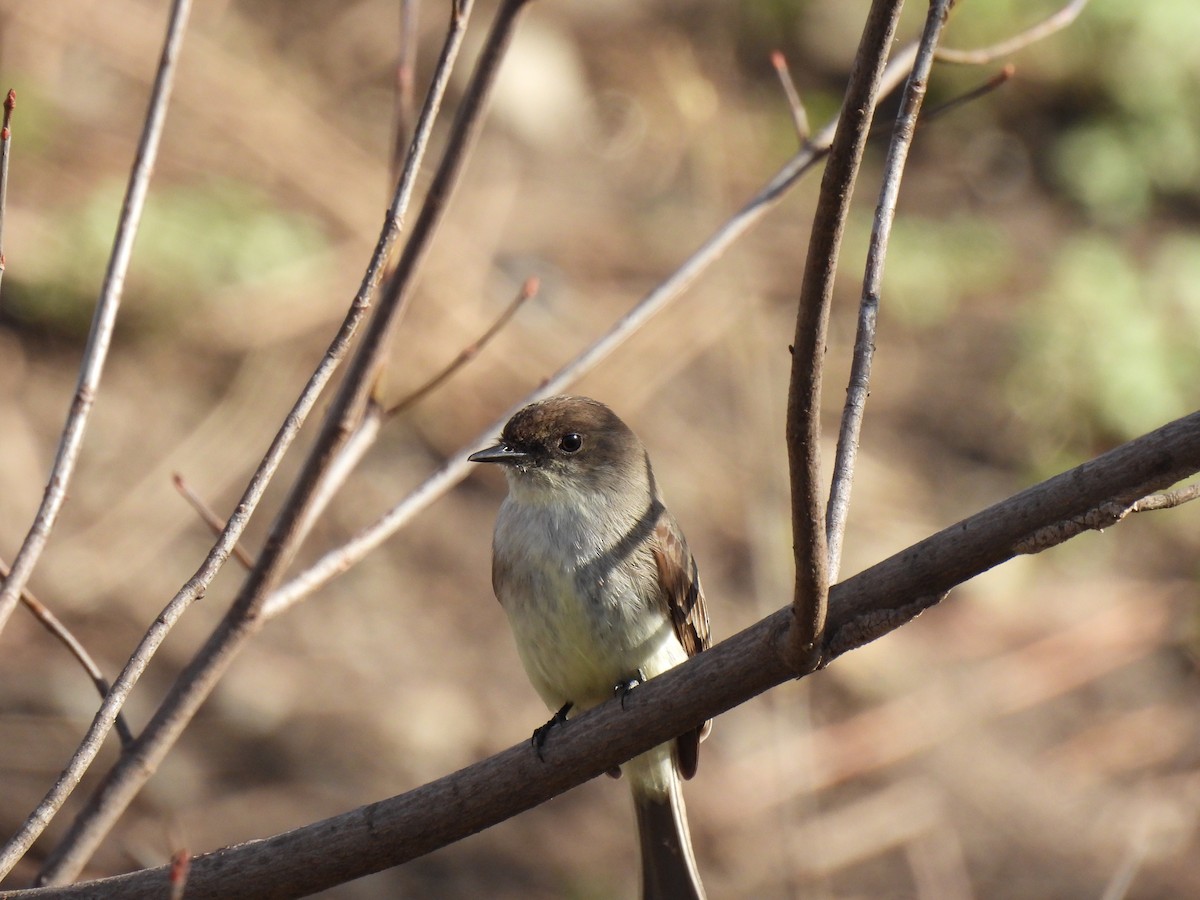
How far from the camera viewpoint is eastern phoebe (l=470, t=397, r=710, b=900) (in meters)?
3.96

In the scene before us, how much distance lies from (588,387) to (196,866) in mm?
5839

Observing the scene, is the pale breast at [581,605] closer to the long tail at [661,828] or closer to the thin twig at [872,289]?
the long tail at [661,828]

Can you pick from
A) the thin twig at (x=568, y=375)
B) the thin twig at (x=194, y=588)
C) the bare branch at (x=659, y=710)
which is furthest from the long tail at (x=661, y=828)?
the thin twig at (x=194, y=588)

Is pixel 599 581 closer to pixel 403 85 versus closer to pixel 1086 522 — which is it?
pixel 403 85

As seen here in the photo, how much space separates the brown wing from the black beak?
465mm

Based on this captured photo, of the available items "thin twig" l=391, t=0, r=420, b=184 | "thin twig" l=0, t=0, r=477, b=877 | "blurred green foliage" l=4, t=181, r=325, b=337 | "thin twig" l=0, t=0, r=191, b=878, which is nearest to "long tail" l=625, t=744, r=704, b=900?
"thin twig" l=391, t=0, r=420, b=184

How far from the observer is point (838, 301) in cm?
911

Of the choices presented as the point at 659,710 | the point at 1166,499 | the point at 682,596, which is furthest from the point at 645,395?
the point at 1166,499

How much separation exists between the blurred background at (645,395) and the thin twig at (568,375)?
10.2 ft

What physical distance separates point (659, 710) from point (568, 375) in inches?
37.9

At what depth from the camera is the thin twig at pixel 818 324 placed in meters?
2.04

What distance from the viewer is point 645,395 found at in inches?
332

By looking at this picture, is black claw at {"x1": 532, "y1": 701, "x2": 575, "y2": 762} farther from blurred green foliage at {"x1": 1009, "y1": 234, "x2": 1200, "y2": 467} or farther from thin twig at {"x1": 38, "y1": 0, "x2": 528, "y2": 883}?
blurred green foliage at {"x1": 1009, "y1": 234, "x2": 1200, "y2": 467}

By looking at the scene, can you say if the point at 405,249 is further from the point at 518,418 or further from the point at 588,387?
the point at 588,387
